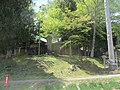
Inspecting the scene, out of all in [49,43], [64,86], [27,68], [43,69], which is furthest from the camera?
[49,43]

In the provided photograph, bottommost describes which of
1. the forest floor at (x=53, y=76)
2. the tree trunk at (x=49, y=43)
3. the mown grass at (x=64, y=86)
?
the mown grass at (x=64, y=86)

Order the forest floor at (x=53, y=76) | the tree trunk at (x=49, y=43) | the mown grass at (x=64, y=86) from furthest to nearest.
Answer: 1. the tree trunk at (x=49, y=43)
2. the forest floor at (x=53, y=76)
3. the mown grass at (x=64, y=86)

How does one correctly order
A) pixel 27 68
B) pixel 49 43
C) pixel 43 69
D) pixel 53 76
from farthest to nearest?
pixel 49 43
pixel 27 68
pixel 43 69
pixel 53 76

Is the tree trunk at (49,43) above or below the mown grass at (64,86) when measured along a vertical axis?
above

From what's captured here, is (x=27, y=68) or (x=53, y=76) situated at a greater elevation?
(x=27, y=68)

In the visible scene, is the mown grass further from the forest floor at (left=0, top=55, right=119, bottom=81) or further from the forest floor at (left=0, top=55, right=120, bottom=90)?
the forest floor at (left=0, top=55, right=119, bottom=81)

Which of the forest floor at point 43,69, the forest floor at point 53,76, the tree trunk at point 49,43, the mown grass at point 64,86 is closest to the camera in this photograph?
the mown grass at point 64,86

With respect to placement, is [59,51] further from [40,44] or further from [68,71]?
[68,71]

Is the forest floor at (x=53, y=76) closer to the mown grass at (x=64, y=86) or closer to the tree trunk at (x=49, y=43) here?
the mown grass at (x=64, y=86)

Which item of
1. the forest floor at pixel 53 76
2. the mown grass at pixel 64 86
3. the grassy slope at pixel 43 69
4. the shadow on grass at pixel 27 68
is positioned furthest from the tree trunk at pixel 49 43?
the mown grass at pixel 64 86

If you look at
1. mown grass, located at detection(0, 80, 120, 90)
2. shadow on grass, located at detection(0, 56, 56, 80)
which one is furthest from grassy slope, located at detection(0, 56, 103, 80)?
mown grass, located at detection(0, 80, 120, 90)

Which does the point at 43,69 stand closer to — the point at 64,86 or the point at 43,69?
the point at 43,69

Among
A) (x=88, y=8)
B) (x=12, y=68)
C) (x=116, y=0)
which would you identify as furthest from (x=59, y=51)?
(x=12, y=68)

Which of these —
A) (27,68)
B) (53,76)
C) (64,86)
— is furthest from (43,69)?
(64,86)
